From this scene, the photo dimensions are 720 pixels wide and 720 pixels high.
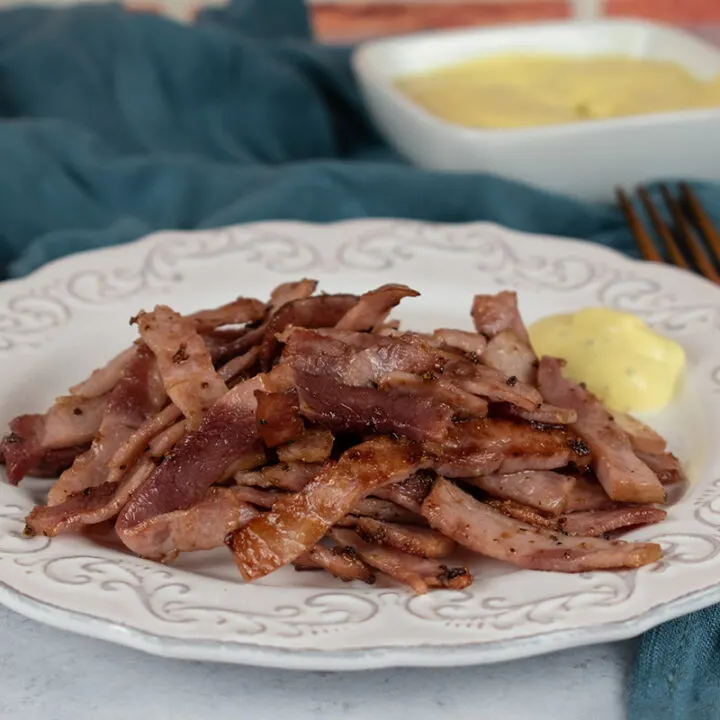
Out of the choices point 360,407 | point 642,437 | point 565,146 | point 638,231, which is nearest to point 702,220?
point 638,231

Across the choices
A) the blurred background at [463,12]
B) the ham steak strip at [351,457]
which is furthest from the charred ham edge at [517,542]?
the blurred background at [463,12]

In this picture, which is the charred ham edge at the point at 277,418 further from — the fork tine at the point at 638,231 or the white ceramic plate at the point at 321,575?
the fork tine at the point at 638,231

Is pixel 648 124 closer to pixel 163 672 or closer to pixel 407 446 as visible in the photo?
pixel 407 446

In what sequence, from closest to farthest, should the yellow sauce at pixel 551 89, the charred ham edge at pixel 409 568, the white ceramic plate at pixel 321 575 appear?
1. the white ceramic plate at pixel 321 575
2. the charred ham edge at pixel 409 568
3. the yellow sauce at pixel 551 89

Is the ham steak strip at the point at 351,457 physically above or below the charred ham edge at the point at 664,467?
above

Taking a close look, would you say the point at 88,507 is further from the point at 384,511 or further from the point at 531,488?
the point at 531,488

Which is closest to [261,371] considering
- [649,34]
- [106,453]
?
[106,453]

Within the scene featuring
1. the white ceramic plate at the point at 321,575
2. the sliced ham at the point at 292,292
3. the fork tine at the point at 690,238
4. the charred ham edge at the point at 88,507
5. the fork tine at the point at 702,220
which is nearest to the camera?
the white ceramic plate at the point at 321,575
